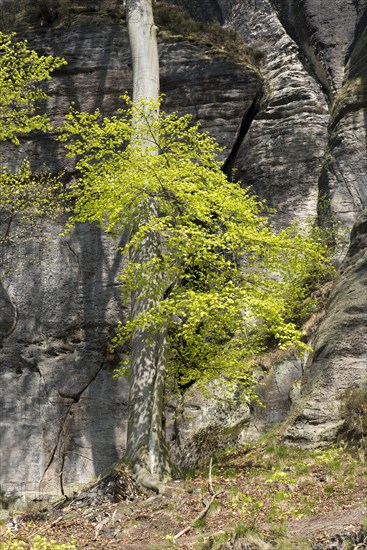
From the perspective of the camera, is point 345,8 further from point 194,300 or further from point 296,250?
point 194,300

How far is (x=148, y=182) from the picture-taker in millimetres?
12094

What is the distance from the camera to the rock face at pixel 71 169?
56.7 ft

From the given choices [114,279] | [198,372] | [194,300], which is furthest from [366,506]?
[114,279]

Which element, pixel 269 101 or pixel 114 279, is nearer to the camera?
pixel 114 279

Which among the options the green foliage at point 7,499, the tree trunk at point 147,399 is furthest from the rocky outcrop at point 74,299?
Answer: the tree trunk at point 147,399

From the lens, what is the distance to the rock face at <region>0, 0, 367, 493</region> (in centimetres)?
1730

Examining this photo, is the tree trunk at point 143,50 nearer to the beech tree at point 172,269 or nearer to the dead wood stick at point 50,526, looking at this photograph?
the beech tree at point 172,269

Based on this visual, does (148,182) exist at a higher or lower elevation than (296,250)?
higher

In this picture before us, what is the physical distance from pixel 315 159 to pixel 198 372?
32.0ft

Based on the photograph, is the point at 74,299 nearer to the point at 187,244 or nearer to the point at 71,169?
the point at 71,169

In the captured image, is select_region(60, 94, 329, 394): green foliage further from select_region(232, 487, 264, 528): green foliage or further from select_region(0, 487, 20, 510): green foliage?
select_region(0, 487, 20, 510): green foliage

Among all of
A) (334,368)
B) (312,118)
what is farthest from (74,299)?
(334,368)

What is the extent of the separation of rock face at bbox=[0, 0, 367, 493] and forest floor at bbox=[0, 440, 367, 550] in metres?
3.66

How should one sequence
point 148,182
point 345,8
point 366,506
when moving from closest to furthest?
point 366,506 < point 148,182 < point 345,8
